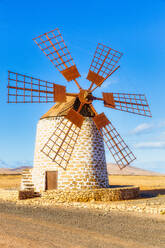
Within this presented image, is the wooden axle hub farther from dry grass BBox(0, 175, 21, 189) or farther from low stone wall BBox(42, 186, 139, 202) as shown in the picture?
dry grass BBox(0, 175, 21, 189)

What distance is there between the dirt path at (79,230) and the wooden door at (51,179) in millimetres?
4160

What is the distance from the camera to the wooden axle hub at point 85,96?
1393 centimetres

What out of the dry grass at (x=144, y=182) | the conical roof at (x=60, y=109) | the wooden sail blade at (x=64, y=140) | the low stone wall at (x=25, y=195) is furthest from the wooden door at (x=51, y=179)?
the dry grass at (x=144, y=182)

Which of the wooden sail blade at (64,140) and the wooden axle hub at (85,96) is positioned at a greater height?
the wooden axle hub at (85,96)

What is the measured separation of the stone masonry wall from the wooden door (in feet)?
0.77

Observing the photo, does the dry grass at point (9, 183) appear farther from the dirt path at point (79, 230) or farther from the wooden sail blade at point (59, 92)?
the dirt path at point (79, 230)

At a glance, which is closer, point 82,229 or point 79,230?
point 79,230

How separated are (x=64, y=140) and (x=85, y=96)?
116 inches

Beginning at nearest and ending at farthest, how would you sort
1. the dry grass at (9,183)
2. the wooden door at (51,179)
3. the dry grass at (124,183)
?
the wooden door at (51,179), the dry grass at (9,183), the dry grass at (124,183)

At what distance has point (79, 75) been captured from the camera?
14383mm

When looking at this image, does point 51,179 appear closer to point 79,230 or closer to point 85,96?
point 85,96

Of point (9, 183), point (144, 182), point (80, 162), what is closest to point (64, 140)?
point (80, 162)

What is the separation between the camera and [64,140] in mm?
12945

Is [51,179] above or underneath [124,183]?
above
